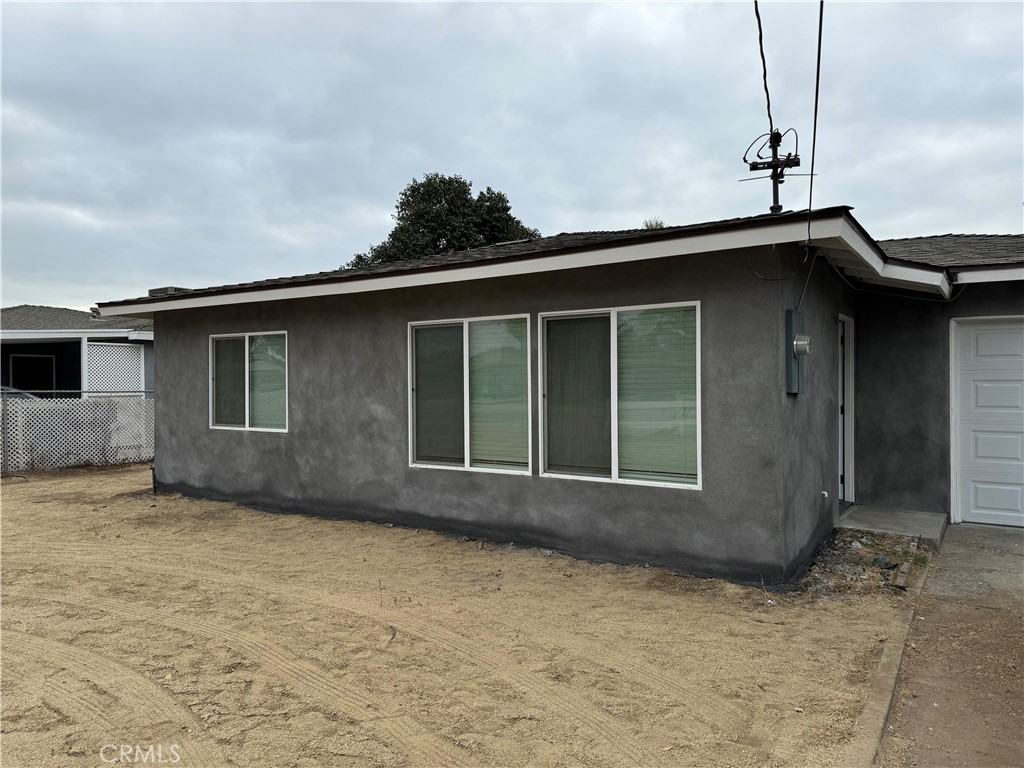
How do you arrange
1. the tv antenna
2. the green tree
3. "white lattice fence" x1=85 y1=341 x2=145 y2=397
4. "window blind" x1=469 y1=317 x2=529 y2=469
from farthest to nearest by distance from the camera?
the green tree
"white lattice fence" x1=85 y1=341 x2=145 y2=397
the tv antenna
"window blind" x1=469 y1=317 x2=529 y2=469

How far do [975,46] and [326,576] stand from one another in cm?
837

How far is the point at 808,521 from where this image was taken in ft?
18.7

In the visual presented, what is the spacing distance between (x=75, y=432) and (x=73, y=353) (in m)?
4.94

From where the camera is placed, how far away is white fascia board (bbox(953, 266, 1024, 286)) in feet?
21.4

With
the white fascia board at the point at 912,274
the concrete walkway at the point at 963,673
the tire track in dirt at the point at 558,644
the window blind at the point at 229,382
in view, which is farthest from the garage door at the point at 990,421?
the window blind at the point at 229,382

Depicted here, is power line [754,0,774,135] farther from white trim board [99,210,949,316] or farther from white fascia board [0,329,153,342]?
white fascia board [0,329,153,342]

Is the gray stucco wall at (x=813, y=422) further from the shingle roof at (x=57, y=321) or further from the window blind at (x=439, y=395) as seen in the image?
the shingle roof at (x=57, y=321)

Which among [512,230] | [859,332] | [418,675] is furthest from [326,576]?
[512,230]

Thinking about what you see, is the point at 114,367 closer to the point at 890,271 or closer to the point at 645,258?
the point at 645,258

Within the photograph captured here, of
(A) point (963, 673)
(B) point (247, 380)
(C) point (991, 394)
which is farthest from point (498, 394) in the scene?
(C) point (991, 394)

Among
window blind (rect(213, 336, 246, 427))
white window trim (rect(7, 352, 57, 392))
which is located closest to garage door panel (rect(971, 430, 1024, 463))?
window blind (rect(213, 336, 246, 427))

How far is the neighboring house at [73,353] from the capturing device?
1522cm

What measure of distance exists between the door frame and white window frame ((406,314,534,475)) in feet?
12.7

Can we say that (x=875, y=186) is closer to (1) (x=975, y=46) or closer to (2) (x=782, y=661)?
(1) (x=975, y=46)
